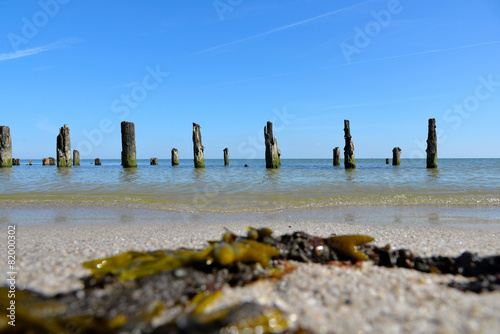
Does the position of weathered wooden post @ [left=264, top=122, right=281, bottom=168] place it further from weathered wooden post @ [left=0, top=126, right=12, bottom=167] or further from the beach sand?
weathered wooden post @ [left=0, top=126, right=12, bottom=167]

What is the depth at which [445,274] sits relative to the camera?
273 cm

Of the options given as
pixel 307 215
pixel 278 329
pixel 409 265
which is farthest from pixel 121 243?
pixel 307 215

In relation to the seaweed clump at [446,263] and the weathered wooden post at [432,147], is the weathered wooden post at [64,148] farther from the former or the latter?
the seaweed clump at [446,263]

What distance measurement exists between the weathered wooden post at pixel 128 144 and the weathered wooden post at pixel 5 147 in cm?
1175

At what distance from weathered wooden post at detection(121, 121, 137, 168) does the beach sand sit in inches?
876

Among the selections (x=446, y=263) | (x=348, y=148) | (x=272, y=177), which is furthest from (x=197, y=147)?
(x=446, y=263)

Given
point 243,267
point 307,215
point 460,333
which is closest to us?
point 460,333

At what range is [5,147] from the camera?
1142 inches

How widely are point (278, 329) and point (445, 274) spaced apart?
75.8 inches

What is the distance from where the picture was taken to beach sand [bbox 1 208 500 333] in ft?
5.70

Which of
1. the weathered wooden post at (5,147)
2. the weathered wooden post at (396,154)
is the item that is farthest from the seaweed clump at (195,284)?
the weathered wooden post at (396,154)

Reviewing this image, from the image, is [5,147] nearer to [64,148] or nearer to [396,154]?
[64,148]

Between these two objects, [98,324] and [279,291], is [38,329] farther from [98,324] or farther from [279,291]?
[279,291]

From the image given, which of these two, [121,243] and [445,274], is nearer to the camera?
[445,274]
